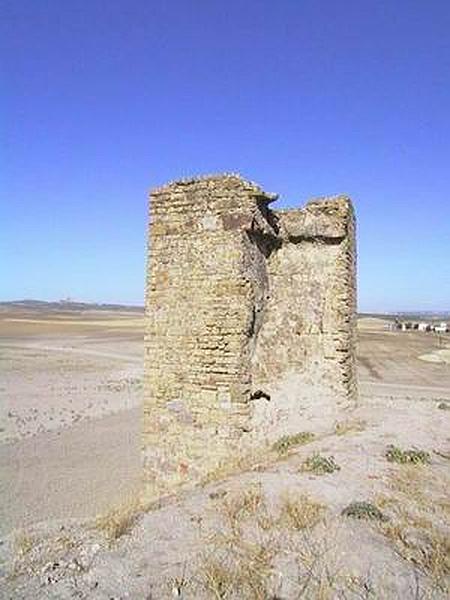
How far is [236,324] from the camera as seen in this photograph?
8531 millimetres

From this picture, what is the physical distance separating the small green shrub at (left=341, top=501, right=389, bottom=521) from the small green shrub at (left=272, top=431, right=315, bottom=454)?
2663mm

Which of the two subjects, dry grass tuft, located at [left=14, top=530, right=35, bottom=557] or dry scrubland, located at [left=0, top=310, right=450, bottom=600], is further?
dry grass tuft, located at [left=14, top=530, right=35, bottom=557]

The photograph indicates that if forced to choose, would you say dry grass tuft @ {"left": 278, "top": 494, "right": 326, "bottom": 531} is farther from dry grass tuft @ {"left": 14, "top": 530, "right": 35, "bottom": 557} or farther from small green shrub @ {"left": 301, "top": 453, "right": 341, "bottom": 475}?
dry grass tuft @ {"left": 14, "top": 530, "right": 35, "bottom": 557}

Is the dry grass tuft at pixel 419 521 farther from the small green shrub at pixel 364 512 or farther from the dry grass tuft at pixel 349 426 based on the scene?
the dry grass tuft at pixel 349 426

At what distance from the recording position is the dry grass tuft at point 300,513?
5746 millimetres

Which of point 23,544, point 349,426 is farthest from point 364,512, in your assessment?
point 349,426

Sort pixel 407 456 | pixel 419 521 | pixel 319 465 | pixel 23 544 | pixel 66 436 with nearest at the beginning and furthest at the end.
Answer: pixel 419 521, pixel 23 544, pixel 319 465, pixel 407 456, pixel 66 436

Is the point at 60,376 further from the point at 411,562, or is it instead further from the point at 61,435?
the point at 411,562

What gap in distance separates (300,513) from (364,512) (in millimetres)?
713

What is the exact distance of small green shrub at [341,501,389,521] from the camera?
5.93 metres

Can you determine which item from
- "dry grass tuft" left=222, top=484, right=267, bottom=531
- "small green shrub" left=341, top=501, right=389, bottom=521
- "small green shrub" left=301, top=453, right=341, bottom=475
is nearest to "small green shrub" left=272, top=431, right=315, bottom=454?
"small green shrub" left=301, top=453, right=341, bottom=475

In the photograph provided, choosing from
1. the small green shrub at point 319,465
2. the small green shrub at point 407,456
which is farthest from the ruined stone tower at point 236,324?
the small green shrub at point 407,456

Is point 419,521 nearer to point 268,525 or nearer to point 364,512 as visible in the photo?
point 364,512

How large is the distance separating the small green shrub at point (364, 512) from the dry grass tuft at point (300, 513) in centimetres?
28
